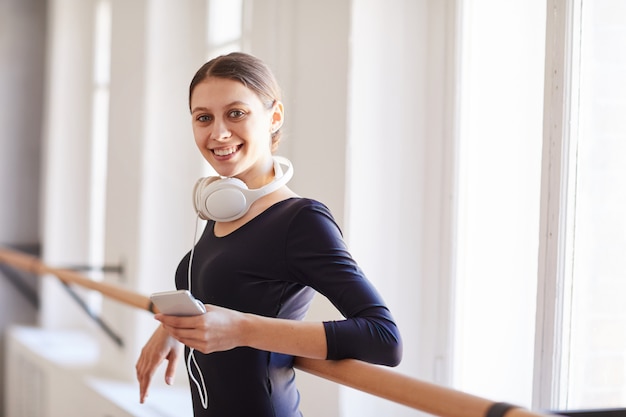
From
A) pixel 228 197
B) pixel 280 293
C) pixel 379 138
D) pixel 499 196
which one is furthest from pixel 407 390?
pixel 379 138

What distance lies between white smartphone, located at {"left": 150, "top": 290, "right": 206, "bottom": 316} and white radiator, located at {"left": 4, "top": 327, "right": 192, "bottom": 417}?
1776 mm

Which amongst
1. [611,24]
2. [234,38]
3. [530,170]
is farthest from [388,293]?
[234,38]

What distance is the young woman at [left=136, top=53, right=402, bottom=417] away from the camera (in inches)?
50.0

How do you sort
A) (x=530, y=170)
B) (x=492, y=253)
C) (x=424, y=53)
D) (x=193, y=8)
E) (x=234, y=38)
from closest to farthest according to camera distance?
(x=530, y=170) < (x=492, y=253) < (x=424, y=53) < (x=234, y=38) < (x=193, y=8)

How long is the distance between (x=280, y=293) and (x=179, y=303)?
20 centimetres

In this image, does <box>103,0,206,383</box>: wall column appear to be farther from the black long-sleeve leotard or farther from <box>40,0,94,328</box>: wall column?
the black long-sleeve leotard

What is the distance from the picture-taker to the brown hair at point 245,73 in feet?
4.80

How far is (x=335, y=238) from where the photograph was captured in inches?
52.6

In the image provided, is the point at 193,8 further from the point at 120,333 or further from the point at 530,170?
the point at 530,170

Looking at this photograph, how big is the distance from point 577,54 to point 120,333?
101 inches

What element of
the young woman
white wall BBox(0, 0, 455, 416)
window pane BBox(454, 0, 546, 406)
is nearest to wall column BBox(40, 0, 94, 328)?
white wall BBox(0, 0, 455, 416)

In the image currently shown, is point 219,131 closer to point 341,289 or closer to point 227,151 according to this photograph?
point 227,151

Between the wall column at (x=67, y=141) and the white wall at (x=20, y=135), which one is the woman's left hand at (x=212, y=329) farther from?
the white wall at (x=20, y=135)

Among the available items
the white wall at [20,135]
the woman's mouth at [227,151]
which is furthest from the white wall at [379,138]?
the white wall at [20,135]
